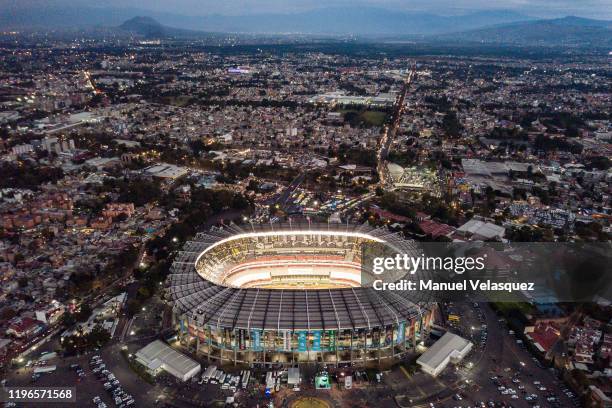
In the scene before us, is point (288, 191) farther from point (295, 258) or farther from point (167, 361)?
point (167, 361)

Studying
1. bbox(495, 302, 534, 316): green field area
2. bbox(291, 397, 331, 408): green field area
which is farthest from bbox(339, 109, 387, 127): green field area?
bbox(291, 397, 331, 408): green field area

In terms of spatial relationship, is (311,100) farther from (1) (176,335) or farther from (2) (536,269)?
(1) (176,335)

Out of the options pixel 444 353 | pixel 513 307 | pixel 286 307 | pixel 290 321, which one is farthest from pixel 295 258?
pixel 513 307

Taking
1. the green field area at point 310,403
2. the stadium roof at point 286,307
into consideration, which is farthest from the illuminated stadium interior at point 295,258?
the green field area at point 310,403

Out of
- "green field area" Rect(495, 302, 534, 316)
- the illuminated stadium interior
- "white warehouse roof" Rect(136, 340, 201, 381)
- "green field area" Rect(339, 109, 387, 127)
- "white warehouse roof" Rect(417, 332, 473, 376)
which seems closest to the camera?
"white warehouse roof" Rect(136, 340, 201, 381)

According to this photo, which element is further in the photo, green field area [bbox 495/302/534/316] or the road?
the road

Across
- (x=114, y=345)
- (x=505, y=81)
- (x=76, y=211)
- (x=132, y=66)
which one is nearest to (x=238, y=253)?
(x=114, y=345)

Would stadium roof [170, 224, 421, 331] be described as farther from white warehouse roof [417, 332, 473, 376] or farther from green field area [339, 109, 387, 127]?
green field area [339, 109, 387, 127]
